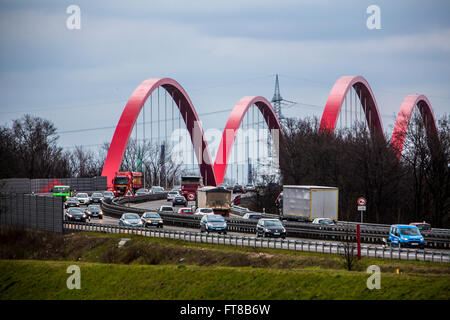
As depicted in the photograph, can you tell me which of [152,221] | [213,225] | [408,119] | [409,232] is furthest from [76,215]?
[408,119]

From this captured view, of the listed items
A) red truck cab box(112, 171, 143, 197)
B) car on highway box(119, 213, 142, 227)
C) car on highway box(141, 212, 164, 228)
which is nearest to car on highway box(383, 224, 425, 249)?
car on highway box(141, 212, 164, 228)

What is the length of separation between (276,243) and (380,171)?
122 feet

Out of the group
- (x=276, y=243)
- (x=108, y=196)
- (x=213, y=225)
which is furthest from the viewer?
(x=108, y=196)

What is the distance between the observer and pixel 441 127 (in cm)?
7288

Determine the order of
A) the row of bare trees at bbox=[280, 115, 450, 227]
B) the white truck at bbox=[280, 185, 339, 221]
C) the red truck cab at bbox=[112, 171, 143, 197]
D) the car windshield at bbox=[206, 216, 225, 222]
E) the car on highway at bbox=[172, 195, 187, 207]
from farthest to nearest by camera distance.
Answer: the red truck cab at bbox=[112, 171, 143, 197], the car on highway at bbox=[172, 195, 187, 207], the row of bare trees at bbox=[280, 115, 450, 227], the white truck at bbox=[280, 185, 339, 221], the car windshield at bbox=[206, 216, 225, 222]

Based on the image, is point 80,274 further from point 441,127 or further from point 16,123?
point 16,123

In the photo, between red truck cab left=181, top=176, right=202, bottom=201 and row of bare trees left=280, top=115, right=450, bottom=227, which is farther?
red truck cab left=181, top=176, right=202, bottom=201

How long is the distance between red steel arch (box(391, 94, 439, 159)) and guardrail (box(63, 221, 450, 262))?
3398 cm

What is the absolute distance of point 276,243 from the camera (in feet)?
133

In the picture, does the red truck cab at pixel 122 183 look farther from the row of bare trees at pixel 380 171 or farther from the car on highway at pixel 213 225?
the car on highway at pixel 213 225

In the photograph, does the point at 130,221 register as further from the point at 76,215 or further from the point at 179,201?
the point at 179,201

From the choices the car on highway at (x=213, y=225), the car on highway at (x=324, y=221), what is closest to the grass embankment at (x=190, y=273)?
the car on highway at (x=213, y=225)

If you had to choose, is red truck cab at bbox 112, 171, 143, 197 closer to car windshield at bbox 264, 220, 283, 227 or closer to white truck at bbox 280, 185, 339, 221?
white truck at bbox 280, 185, 339, 221

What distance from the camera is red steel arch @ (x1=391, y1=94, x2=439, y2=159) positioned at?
243 ft
